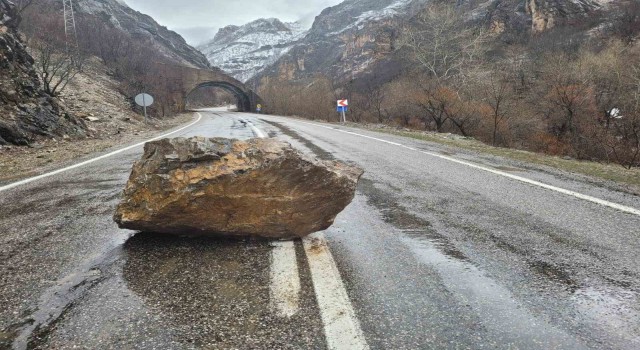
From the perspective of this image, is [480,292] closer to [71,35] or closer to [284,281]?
[284,281]

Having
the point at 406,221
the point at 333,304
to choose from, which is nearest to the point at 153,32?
the point at 406,221

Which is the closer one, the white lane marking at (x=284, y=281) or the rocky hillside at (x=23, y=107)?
the white lane marking at (x=284, y=281)

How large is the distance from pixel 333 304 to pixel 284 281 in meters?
0.41

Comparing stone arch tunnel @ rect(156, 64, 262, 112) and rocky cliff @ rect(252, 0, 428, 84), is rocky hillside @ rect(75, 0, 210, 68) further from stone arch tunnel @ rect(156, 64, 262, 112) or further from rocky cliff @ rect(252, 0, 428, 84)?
rocky cliff @ rect(252, 0, 428, 84)

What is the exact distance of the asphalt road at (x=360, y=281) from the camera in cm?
192

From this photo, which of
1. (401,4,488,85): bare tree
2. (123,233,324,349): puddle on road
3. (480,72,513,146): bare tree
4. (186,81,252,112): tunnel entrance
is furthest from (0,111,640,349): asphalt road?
(186,81,252,112): tunnel entrance

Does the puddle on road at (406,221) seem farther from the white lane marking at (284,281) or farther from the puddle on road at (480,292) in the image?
the white lane marking at (284,281)

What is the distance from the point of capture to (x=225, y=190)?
125 inches

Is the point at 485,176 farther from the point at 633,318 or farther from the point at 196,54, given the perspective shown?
the point at 196,54

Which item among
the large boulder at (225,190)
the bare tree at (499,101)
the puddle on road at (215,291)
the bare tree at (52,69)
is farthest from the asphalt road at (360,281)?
the bare tree at (499,101)

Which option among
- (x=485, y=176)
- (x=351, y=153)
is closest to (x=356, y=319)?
(x=485, y=176)

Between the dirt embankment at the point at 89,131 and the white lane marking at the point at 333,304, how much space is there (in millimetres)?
5775

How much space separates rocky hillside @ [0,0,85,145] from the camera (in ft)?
35.4

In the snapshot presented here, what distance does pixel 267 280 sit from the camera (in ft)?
8.18
